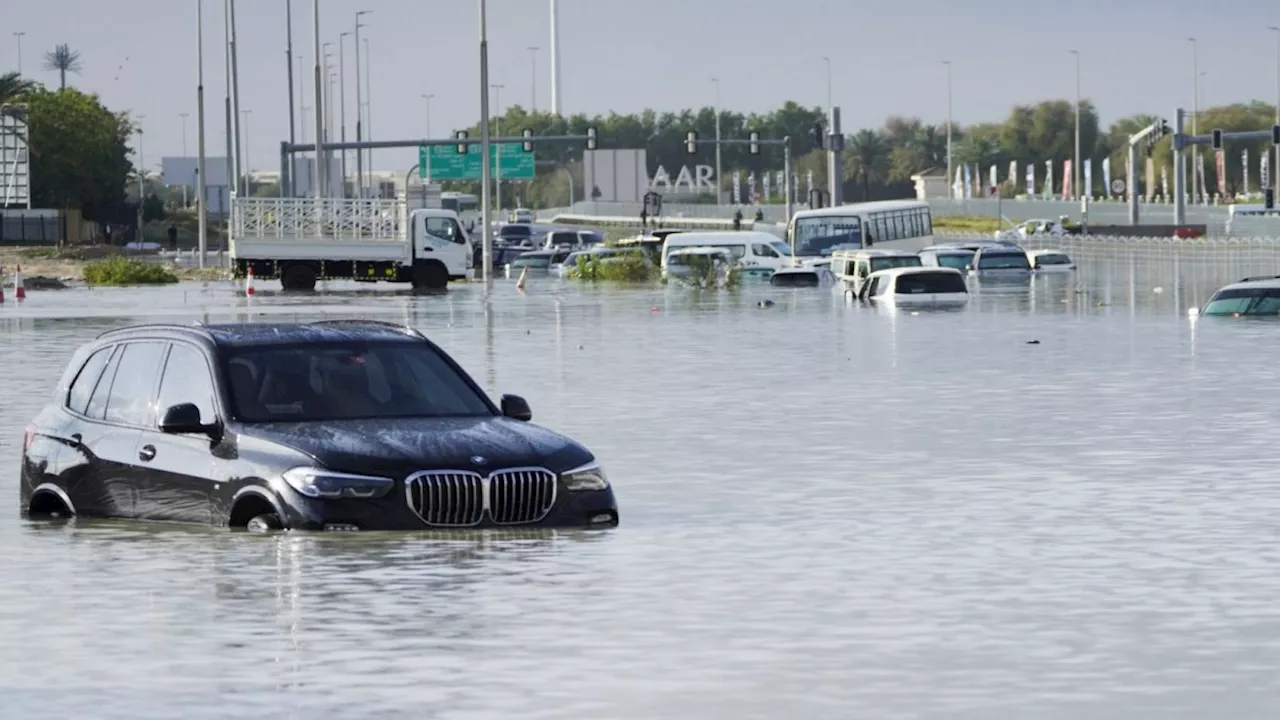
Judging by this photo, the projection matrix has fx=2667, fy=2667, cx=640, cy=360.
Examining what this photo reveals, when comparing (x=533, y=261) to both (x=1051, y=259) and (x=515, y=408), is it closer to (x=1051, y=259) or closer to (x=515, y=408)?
(x=1051, y=259)

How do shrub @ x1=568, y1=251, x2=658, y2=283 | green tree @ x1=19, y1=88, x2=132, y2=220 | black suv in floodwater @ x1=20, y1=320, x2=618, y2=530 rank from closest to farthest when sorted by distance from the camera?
black suv in floodwater @ x1=20, y1=320, x2=618, y2=530, shrub @ x1=568, y1=251, x2=658, y2=283, green tree @ x1=19, y1=88, x2=132, y2=220

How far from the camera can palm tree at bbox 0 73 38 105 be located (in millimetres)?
115375

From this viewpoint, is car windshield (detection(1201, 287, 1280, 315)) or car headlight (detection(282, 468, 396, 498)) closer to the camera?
car headlight (detection(282, 468, 396, 498))

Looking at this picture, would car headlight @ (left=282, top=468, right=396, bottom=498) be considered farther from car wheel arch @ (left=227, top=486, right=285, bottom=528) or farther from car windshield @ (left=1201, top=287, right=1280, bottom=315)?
car windshield @ (left=1201, top=287, right=1280, bottom=315)

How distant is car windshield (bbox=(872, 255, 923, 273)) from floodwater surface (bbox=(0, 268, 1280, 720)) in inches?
1530

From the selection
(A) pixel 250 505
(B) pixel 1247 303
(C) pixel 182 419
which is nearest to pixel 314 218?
(B) pixel 1247 303

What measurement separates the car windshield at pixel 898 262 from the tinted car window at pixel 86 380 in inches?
1987

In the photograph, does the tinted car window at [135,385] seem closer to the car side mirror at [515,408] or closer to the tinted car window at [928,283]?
the car side mirror at [515,408]

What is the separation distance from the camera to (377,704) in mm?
9109

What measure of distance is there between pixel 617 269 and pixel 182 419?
65.2 m

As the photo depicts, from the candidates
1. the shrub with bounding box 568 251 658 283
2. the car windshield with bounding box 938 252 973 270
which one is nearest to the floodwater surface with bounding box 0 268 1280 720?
the shrub with bounding box 568 251 658 283

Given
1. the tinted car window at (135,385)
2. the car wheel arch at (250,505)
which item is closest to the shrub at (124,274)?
the tinted car window at (135,385)

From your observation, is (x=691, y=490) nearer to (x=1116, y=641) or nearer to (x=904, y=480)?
(x=904, y=480)

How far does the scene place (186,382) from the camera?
14.3 meters
